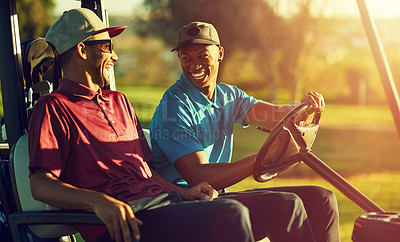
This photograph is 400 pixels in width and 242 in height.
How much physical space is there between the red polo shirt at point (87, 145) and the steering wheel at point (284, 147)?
18.7 inches

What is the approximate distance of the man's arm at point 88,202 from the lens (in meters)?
1.81

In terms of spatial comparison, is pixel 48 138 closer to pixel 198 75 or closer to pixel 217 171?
pixel 217 171

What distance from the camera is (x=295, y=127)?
2320 millimetres

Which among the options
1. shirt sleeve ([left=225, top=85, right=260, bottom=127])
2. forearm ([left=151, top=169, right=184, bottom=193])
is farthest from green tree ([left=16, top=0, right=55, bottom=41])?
forearm ([left=151, top=169, right=184, bottom=193])

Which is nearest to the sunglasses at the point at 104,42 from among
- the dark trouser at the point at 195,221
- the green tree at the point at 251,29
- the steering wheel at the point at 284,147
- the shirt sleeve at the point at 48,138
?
the shirt sleeve at the point at 48,138

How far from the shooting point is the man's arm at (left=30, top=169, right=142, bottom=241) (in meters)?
A: 1.81

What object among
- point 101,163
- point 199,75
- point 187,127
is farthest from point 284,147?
point 101,163

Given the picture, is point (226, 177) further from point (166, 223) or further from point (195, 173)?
point (166, 223)

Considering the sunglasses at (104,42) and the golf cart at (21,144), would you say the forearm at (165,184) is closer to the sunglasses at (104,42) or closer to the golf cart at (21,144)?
the golf cart at (21,144)

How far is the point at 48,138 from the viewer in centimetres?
205

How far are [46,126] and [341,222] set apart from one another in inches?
160

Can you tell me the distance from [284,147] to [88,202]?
3.04 feet

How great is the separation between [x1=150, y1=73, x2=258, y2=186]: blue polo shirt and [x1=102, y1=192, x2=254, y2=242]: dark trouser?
1.80 ft

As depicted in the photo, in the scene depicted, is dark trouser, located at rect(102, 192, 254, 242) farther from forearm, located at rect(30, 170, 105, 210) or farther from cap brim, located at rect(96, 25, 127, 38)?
cap brim, located at rect(96, 25, 127, 38)
